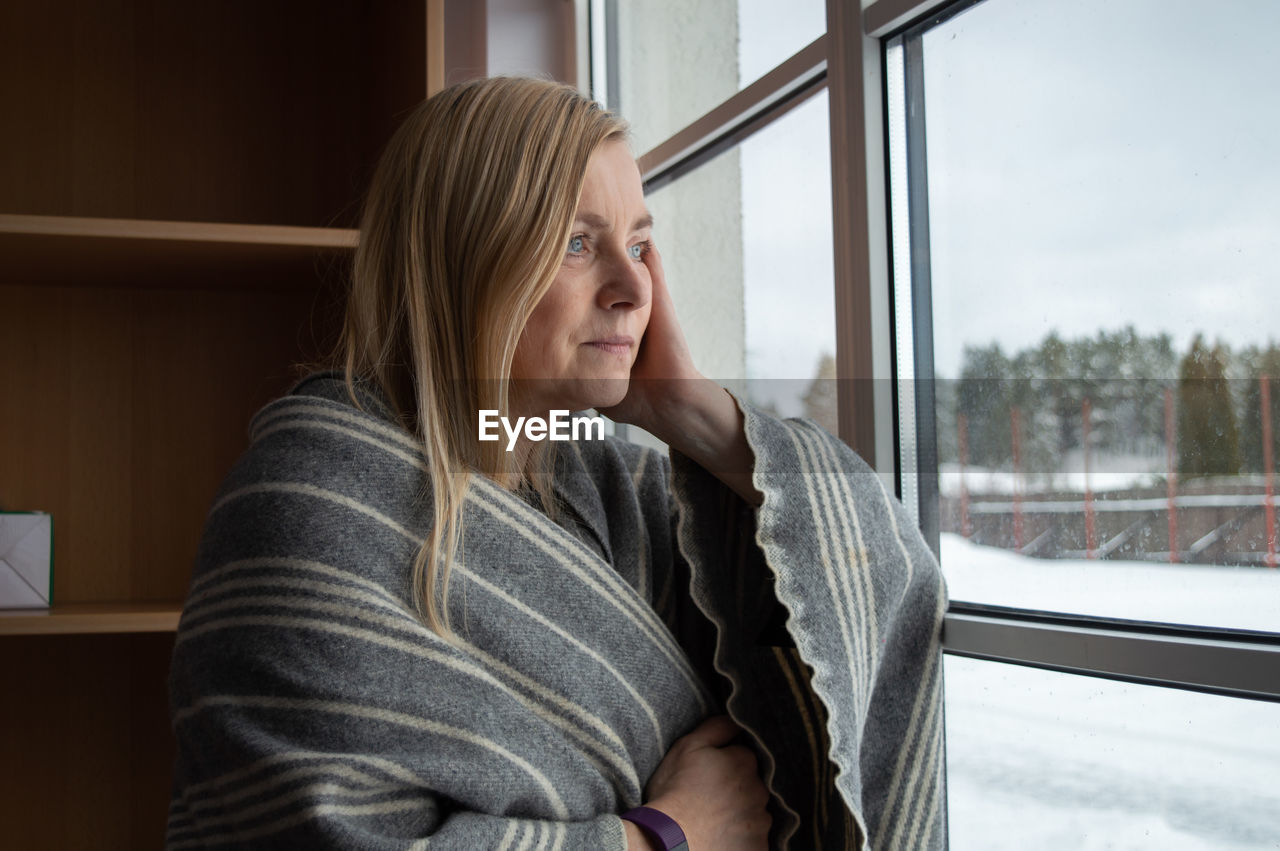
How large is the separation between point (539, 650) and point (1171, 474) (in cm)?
53

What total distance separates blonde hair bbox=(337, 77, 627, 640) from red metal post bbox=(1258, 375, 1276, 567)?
0.56m

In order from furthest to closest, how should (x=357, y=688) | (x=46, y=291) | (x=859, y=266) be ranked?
(x=46, y=291) < (x=859, y=266) < (x=357, y=688)

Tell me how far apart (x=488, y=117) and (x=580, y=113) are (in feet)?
0.28

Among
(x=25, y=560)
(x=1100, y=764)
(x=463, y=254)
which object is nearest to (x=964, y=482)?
(x=1100, y=764)

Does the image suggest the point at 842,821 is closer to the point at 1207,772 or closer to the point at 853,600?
the point at 853,600

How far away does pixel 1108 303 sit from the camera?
0.89 m

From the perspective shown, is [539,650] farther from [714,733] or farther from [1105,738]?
[1105,738]

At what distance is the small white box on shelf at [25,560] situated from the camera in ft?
4.27

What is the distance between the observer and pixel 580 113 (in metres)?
0.96

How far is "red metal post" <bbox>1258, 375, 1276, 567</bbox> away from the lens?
0.76m

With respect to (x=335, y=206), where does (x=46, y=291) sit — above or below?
below

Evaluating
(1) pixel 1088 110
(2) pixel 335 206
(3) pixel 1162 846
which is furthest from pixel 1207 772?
(2) pixel 335 206

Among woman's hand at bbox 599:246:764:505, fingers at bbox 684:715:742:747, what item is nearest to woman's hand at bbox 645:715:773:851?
fingers at bbox 684:715:742:747

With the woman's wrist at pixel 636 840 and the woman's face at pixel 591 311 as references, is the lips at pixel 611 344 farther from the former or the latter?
the woman's wrist at pixel 636 840
